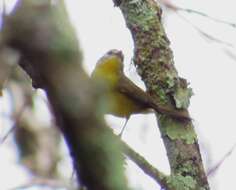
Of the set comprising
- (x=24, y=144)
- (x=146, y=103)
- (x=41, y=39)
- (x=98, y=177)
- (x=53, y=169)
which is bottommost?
(x=146, y=103)

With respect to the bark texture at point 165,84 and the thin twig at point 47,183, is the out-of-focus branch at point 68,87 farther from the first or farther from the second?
the bark texture at point 165,84

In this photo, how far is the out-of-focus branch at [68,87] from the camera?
1.30ft

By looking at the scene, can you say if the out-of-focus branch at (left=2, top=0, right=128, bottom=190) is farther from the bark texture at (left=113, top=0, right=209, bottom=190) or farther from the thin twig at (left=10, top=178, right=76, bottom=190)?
the bark texture at (left=113, top=0, right=209, bottom=190)

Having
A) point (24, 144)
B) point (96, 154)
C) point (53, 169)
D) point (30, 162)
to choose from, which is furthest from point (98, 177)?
point (24, 144)

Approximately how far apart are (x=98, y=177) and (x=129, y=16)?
1751mm

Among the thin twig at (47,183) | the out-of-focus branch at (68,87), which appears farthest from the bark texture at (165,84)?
the out-of-focus branch at (68,87)

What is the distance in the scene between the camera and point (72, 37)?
0.42 m

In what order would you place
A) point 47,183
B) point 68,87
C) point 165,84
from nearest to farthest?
point 68,87, point 47,183, point 165,84

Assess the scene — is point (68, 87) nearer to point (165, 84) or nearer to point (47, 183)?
point (47, 183)

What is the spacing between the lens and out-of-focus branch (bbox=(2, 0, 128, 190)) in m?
0.40

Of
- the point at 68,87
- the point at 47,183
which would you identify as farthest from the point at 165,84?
the point at 68,87

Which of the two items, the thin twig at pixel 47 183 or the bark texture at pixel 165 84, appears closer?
the thin twig at pixel 47 183

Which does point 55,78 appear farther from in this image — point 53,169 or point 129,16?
point 129,16

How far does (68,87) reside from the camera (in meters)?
0.40
